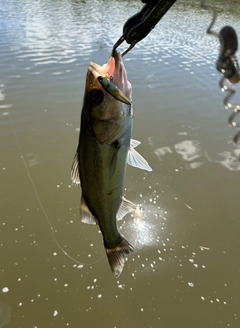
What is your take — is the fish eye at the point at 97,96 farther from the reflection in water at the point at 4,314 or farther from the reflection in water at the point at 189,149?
the reflection in water at the point at 189,149

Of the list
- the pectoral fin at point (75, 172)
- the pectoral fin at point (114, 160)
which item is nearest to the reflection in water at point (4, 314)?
the pectoral fin at point (75, 172)

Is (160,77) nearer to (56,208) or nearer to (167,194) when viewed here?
(167,194)

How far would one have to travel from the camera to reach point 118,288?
9.59 ft

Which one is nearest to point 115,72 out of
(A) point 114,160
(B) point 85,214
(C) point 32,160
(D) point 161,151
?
(A) point 114,160

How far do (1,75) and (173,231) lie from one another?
16.6ft

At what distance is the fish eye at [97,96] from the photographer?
1530mm

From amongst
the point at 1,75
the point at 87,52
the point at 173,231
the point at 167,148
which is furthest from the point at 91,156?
the point at 87,52

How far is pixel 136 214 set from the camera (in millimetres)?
3643

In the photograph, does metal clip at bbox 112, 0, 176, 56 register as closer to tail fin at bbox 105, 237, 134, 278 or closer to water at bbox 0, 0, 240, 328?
tail fin at bbox 105, 237, 134, 278

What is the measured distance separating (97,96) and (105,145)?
0.24m

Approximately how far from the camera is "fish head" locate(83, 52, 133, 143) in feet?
4.90

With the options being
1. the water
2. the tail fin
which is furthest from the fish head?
the water

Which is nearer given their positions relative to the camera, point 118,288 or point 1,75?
point 118,288

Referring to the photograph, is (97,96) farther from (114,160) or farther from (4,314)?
(4,314)
